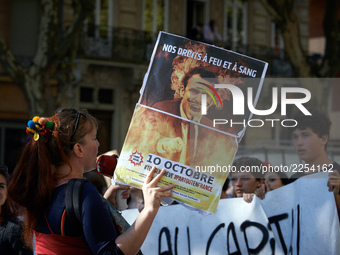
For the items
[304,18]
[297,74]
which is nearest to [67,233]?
[297,74]

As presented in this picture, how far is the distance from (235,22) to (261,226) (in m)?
16.1

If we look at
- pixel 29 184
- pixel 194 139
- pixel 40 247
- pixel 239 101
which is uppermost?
pixel 239 101

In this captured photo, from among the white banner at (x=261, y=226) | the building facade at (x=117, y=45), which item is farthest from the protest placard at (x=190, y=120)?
the building facade at (x=117, y=45)

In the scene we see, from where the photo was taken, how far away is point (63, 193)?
2.46 meters

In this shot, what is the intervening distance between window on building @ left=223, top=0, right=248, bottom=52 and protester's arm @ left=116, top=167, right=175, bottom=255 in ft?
55.2

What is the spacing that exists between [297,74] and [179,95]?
27.7ft

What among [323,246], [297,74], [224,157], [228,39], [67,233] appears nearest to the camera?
[67,233]

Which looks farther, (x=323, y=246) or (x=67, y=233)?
(x=323, y=246)

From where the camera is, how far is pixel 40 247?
2.45m

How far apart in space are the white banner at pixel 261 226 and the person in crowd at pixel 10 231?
741 millimetres

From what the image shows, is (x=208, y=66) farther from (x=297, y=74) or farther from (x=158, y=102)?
(x=297, y=74)

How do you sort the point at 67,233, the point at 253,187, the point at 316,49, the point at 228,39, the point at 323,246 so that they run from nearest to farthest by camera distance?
the point at 67,233, the point at 323,246, the point at 253,187, the point at 228,39, the point at 316,49

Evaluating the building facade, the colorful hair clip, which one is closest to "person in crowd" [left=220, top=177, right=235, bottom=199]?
the colorful hair clip

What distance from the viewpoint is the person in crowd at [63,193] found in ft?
7.71
